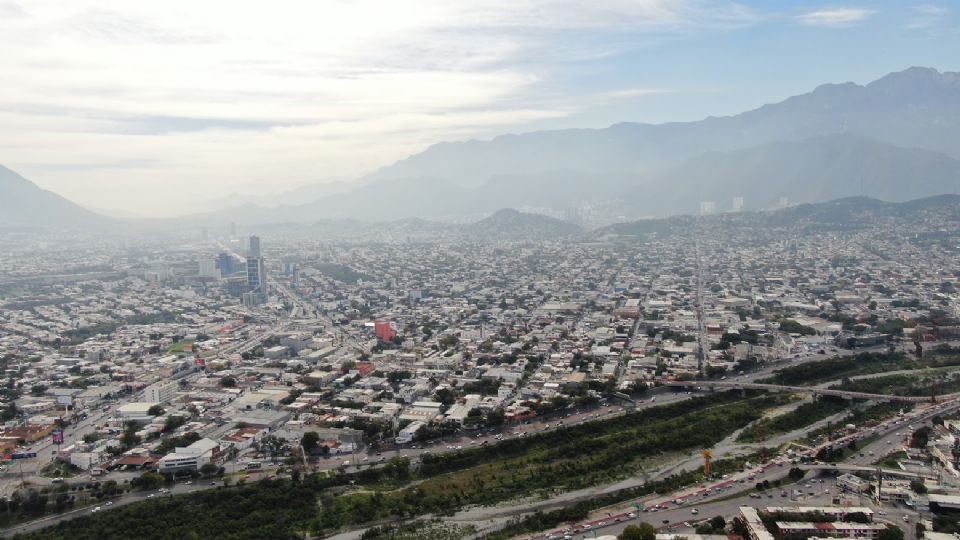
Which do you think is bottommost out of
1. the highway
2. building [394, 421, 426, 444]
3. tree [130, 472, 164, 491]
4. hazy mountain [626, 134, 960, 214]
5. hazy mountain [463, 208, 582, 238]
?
tree [130, 472, 164, 491]

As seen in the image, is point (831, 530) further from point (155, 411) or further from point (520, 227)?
point (520, 227)

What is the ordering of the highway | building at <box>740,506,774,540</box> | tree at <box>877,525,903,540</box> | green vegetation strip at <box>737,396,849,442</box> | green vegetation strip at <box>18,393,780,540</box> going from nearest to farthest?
tree at <box>877,525,903,540</box>, building at <box>740,506,774,540</box>, the highway, green vegetation strip at <box>18,393,780,540</box>, green vegetation strip at <box>737,396,849,442</box>

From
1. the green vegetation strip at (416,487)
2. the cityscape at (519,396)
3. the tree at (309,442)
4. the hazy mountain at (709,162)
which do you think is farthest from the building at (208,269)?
the hazy mountain at (709,162)

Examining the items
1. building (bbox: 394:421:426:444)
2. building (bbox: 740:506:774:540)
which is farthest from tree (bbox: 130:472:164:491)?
building (bbox: 740:506:774:540)

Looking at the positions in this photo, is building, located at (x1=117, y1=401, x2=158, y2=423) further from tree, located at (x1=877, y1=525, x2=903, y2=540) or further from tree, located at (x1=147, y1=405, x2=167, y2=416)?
tree, located at (x1=877, y1=525, x2=903, y2=540)

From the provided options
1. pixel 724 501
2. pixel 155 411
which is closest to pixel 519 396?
pixel 724 501

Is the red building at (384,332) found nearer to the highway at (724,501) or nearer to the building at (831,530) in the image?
the highway at (724,501)

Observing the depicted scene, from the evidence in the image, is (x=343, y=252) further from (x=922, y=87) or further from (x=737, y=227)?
(x=922, y=87)
